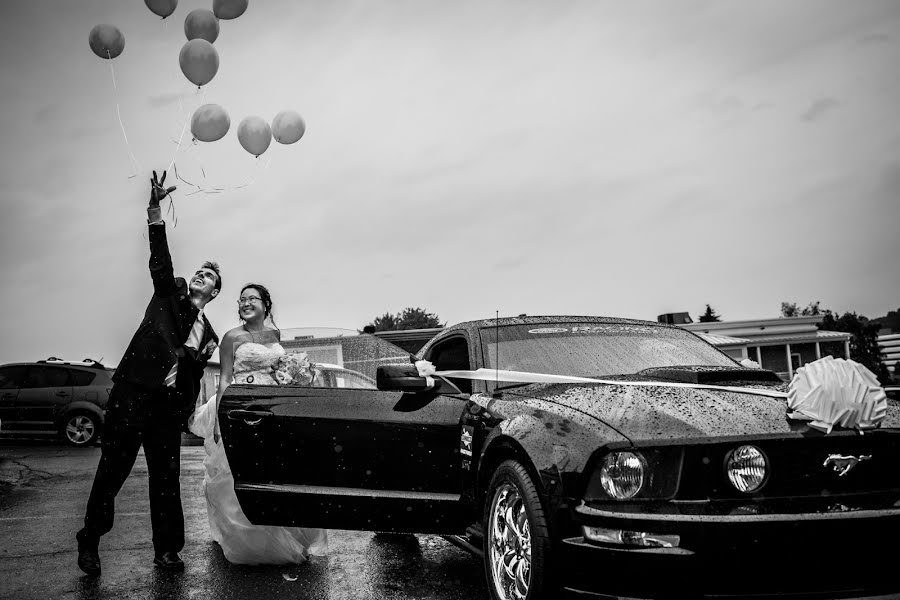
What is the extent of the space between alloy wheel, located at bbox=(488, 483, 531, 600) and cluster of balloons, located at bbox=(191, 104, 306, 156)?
5.46m

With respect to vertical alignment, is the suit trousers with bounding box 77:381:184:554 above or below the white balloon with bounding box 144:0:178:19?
below

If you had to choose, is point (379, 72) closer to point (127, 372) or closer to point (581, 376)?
point (127, 372)

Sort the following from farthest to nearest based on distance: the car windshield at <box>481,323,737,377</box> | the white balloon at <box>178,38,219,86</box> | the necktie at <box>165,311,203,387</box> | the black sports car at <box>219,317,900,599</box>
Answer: the white balloon at <box>178,38,219,86</box>
the necktie at <box>165,311,203,387</box>
the car windshield at <box>481,323,737,377</box>
the black sports car at <box>219,317,900,599</box>

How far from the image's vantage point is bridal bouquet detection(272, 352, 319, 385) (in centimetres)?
588

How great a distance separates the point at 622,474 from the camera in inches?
124

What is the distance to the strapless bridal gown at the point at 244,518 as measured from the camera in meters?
5.40

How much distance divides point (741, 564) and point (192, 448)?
49.8ft

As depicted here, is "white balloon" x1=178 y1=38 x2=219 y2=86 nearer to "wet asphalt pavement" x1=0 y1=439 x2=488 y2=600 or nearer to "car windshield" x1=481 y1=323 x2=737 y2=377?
"wet asphalt pavement" x1=0 y1=439 x2=488 y2=600

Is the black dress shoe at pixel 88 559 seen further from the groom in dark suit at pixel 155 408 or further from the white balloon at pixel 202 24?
the white balloon at pixel 202 24

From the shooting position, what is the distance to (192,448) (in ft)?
54.5

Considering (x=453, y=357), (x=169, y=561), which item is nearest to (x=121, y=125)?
(x=169, y=561)

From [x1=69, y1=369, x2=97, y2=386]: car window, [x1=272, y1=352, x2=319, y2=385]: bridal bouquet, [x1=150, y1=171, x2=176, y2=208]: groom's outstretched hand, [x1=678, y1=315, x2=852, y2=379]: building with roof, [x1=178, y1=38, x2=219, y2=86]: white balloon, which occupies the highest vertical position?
[x1=178, y1=38, x2=219, y2=86]: white balloon

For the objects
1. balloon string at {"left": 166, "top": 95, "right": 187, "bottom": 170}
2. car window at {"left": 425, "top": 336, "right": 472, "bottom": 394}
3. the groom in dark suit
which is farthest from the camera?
balloon string at {"left": 166, "top": 95, "right": 187, "bottom": 170}

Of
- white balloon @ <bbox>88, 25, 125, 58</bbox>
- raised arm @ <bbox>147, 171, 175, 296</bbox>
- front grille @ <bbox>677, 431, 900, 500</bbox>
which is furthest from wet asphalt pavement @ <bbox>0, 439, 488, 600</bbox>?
white balloon @ <bbox>88, 25, 125, 58</bbox>
